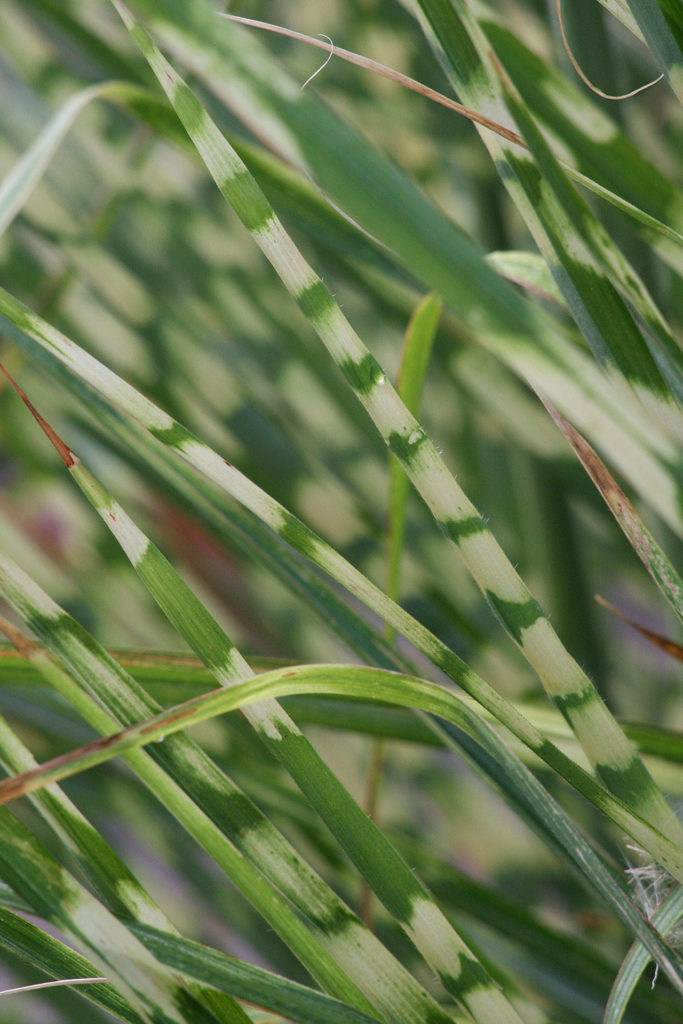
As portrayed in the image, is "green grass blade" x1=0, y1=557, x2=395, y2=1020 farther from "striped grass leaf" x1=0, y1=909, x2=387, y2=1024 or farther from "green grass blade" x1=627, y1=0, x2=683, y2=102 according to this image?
"green grass blade" x1=627, y1=0, x2=683, y2=102

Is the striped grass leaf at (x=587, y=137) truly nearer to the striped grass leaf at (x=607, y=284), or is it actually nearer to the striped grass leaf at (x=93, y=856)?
the striped grass leaf at (x=607, y=284)

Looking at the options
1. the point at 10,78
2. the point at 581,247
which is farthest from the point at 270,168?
the point at 10,78

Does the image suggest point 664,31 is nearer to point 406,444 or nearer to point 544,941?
point 406,444

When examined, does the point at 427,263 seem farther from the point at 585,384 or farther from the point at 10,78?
the point at 10,78

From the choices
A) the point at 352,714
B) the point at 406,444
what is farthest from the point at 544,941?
the point at 406,444

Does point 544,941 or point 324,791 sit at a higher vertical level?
point 324,791

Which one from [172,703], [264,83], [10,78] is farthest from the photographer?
[10,78]
